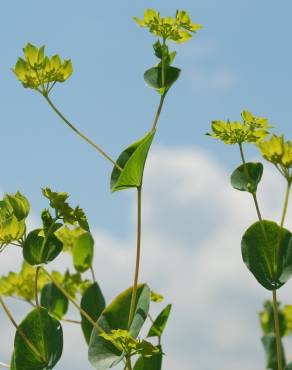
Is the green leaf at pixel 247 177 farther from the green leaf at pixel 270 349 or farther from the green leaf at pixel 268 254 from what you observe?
the green leaf at pixel 270 349

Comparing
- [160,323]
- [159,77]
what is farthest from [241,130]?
[160,323]

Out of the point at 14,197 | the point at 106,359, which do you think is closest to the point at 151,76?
the point at 14,197

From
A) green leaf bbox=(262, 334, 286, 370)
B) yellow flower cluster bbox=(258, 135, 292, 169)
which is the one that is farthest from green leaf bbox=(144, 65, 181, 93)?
green leaf bbox=(262, 334, 286, 370)

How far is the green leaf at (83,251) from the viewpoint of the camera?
149cm

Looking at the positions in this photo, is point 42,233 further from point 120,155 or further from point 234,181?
point 234,181

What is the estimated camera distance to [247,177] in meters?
1.04

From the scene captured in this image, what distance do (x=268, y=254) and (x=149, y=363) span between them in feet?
0.74

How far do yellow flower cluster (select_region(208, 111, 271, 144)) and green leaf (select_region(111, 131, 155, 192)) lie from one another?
126 millimetres

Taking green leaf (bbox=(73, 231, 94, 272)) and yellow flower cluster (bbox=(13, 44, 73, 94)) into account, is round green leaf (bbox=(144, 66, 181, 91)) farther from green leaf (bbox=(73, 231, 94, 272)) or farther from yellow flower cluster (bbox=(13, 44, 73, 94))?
green leaf (bbox=(73, 231, 94, 272))

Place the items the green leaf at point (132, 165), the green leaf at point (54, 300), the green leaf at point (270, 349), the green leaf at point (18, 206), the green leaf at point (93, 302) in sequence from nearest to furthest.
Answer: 1. the green leaf at point (132, 165)
2. the green leaf at point (18, 206)
3. the green leaf at point (93, 302)
4. the green leaf at point (54, 300)
5. the green leaf at point (270, 349)

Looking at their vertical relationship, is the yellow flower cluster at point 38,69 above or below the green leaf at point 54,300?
above

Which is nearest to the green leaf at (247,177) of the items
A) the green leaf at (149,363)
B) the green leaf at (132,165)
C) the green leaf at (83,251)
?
the green leaf at (132,165)

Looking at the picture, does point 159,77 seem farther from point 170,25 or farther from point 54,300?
point 54,300

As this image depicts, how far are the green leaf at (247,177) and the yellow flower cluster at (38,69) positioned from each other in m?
0.31
